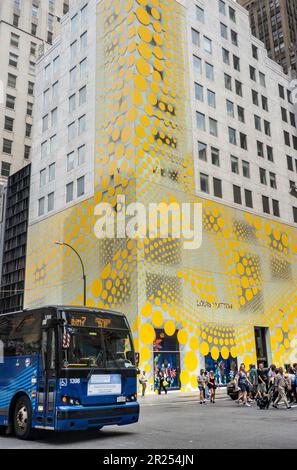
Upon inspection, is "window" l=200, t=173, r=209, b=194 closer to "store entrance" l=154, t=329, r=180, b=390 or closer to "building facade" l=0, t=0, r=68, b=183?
"store entrance" l=154, t=329, r=180, b=390

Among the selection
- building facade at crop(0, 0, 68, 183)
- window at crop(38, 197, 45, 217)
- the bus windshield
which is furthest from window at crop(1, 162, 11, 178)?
the bus windshield

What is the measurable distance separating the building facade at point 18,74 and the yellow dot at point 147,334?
4041 cm

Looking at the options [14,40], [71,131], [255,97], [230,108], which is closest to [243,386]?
[71,131]

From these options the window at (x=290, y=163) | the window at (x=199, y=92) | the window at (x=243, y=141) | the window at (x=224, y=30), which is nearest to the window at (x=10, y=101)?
the window at (x=224, y=30)

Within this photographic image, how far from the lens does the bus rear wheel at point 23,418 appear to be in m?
10.3

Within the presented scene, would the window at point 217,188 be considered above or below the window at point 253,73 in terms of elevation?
below

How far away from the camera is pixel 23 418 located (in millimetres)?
10609

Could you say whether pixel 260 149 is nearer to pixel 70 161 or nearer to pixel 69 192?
pixel 70 161

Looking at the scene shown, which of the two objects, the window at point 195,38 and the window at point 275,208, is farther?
the window at point 275,208

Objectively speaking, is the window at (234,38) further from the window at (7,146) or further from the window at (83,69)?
the window at (7,146)

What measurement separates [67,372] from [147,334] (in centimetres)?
2030

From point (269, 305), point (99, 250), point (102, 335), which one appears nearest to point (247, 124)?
point (269, 305)
